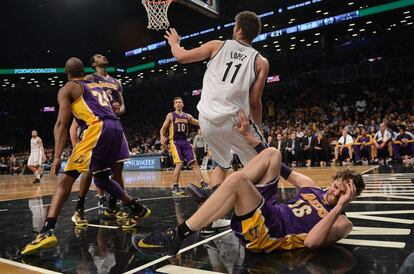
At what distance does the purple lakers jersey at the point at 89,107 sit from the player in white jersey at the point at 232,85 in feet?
3.66

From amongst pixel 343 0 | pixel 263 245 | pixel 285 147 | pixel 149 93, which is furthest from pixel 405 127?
pixel 149 93

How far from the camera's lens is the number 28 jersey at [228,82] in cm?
298

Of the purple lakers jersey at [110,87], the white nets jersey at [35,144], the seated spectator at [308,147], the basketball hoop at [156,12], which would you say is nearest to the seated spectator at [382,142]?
the seated spectator at [308,147]

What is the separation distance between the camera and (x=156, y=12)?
891cm

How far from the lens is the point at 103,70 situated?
15.6 feet

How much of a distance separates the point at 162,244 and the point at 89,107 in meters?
1.95

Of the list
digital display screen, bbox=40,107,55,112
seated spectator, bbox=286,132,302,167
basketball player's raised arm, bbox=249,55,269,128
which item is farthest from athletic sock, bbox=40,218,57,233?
digital display screen, bbox=40,107,55,112

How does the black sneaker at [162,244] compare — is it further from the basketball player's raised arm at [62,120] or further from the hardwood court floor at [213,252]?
the basketball player's raised arm at [62,120]

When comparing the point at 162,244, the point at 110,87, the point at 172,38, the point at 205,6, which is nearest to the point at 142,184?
the point at 110,87

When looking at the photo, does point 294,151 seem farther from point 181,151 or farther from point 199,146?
point 181,151

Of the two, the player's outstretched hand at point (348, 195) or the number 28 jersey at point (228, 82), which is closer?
the player's outstretched hand at point (348, 195)

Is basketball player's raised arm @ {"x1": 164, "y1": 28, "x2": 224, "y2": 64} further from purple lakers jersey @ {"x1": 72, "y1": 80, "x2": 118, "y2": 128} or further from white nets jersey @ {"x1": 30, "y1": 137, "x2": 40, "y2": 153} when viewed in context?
white nets jersey @ {"x1": 30, "y1": 137, "x2": 40, "y2": 153}

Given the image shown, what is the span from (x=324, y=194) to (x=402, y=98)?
1617 centimetres

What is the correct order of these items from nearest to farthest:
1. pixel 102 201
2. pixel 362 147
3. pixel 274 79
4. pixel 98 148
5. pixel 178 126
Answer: pixel 98 148
pixel 102 201
pixel 178 126
pixel 362 147
pixel 274 79
